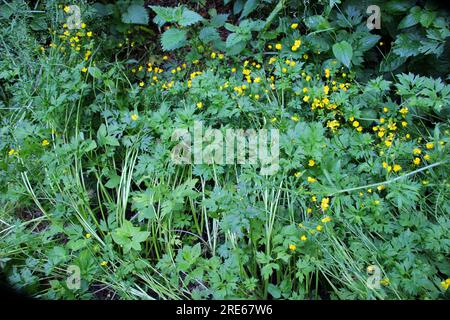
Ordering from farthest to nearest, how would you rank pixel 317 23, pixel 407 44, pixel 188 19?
1. pixel 188 19
2. pixel 317 23
3. pixel 407 44

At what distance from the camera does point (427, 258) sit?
190cm

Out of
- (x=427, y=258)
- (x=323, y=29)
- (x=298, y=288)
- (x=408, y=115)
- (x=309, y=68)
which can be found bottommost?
(x=298, y=288)

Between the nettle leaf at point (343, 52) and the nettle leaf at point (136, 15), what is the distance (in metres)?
1.34

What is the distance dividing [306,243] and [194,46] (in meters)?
1.65

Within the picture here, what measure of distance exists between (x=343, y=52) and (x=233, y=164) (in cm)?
96

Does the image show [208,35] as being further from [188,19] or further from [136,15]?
[136,15]

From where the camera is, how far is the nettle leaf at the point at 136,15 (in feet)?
10.3

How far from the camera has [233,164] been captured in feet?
7.68

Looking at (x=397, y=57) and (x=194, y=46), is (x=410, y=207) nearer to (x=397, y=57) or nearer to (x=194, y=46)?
(x=397, y=57)

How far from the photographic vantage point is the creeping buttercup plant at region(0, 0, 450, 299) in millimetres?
1971

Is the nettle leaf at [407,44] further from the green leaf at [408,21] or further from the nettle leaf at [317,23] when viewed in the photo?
the nettle leaf at [317,23]

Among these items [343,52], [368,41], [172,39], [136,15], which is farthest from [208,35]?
[368,41]

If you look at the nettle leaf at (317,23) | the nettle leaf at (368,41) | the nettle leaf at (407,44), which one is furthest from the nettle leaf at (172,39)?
the nettle leaf at (407,44)
